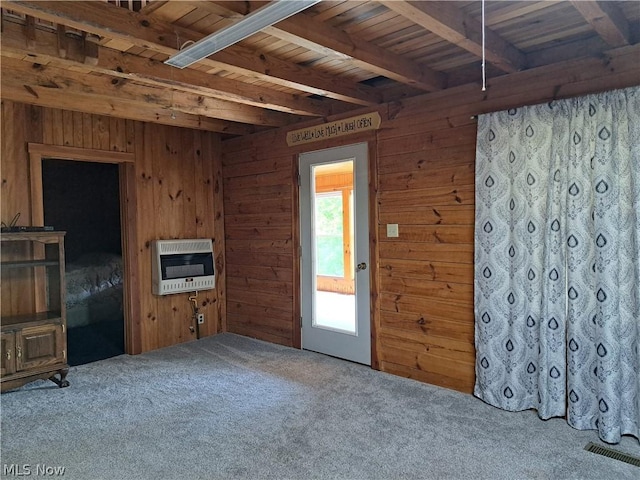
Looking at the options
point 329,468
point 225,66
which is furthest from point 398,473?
point 225,66

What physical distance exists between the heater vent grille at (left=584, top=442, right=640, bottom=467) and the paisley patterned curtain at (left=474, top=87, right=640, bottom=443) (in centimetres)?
10

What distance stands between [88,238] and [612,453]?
6035 millimetres

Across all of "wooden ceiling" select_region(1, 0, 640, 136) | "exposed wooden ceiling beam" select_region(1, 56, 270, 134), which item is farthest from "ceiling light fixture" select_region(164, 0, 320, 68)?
"exposed wooden ceiling beam" select_region(1, 56, 270, 134)

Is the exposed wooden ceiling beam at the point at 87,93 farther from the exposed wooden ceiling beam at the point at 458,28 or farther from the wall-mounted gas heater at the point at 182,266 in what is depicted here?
the exposed wooden ceiling beam at the point at 458,28

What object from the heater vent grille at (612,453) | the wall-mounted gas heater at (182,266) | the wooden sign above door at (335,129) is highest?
the wooden sign above door at (335,129)

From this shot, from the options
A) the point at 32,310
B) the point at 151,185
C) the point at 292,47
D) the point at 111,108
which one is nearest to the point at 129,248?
the point at 151,185

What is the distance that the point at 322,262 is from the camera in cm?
450

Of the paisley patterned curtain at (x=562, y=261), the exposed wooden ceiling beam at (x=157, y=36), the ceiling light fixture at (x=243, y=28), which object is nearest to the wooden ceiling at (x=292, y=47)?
the exposed wooden ceiling beam at (x=157, y=36)

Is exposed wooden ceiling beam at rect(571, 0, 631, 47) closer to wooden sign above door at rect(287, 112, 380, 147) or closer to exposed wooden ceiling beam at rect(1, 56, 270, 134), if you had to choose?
wooden sign above door at rect(287, 112, 380, 147)

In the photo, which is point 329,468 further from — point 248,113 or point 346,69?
point 248,113

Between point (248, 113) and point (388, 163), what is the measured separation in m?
1.57

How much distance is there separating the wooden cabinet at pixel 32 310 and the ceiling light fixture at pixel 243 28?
2.19 meters

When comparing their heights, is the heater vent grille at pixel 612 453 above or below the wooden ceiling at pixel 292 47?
below

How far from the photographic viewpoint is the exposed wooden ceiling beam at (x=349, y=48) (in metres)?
2.34
